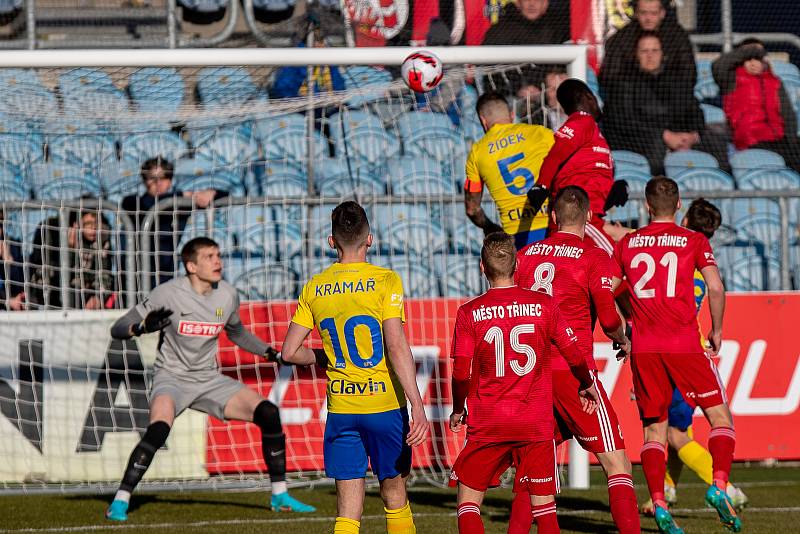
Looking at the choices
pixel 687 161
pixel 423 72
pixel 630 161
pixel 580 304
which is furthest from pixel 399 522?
pixel 687 161

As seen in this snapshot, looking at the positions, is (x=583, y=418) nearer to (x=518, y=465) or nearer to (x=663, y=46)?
(x=518, y=465)

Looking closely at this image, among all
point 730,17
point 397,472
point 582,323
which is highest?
point 730,17

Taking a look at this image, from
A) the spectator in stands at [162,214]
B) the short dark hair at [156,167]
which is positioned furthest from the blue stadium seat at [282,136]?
the spectator in stands at [162,214]

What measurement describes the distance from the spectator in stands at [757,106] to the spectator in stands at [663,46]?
57cm

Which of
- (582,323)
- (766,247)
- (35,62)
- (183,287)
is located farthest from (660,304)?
(35,62)

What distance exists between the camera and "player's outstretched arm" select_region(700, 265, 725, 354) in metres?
6.48

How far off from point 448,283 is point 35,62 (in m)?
4.08

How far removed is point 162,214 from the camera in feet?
32.7

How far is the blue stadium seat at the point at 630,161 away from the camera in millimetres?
12273

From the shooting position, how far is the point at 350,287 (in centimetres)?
497

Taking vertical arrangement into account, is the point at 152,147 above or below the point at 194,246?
above

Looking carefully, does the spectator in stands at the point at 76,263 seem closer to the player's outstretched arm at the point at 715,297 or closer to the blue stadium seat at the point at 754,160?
the player's outstretched arm at the point at 715,297

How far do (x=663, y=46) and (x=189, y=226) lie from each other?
19.8ft

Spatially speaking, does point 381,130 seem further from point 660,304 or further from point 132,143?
point 660,304
